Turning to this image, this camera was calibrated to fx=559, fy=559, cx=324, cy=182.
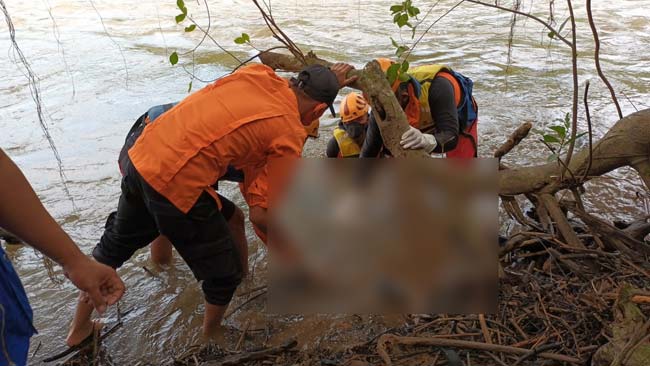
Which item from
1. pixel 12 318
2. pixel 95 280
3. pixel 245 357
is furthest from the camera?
pixel 245 357

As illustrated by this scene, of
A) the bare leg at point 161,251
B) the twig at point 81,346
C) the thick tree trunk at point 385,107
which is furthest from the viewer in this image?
the bare leg at point 161,251

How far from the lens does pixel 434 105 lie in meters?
3.90

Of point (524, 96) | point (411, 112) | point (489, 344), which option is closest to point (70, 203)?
point (411, 112)

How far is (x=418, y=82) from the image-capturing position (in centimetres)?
385

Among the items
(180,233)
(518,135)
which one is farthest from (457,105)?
(180,233)

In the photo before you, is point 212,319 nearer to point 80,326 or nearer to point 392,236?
point 80,326

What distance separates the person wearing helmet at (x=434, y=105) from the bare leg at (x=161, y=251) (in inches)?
64.1

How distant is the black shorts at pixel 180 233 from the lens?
2779 mm

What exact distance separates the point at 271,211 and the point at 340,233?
1.50 feet

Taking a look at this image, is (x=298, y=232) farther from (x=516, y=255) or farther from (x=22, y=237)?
(x=516, y=255)

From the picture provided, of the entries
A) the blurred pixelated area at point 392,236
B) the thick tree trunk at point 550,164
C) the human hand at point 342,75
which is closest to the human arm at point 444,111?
the thick tree trunk at point 550,164

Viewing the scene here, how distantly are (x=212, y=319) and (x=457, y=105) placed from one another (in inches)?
89.7

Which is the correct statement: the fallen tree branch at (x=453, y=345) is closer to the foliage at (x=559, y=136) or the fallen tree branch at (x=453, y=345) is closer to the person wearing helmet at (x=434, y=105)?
the foliage at (x=559, y=136)

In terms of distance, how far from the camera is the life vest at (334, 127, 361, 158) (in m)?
4.64
